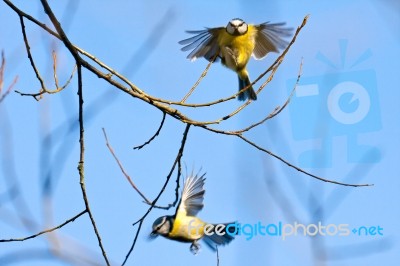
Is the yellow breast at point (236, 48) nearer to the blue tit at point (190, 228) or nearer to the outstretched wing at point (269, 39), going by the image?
the outstretched wing at point (269, 39)

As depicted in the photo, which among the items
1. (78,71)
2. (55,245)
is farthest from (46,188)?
(78,71)

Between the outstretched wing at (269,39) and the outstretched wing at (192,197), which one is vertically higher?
the outstretched wing at (269,39)

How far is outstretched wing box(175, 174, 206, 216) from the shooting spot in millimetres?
2537

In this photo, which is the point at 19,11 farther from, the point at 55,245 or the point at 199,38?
the point at 199,38

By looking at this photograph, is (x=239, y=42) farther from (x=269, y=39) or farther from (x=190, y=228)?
(x=190, y=228)

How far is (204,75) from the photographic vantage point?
2229 mm

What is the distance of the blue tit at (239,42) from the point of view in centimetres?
308

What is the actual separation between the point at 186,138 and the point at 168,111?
11 cm

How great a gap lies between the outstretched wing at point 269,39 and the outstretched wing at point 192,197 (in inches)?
28.7

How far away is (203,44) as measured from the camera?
310 centimetres

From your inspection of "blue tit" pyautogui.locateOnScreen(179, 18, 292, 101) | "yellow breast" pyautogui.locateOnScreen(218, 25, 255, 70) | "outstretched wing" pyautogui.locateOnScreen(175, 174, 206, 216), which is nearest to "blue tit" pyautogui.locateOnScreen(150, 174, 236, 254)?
"outstretched wing" pyautogui.locateOnScreen(175, 174, 206, 216)

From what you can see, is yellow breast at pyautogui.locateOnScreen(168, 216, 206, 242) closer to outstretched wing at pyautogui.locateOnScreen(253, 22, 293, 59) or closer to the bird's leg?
the bird's leg

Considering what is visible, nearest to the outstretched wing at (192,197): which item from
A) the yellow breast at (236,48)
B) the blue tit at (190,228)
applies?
the blue tit at (190,228)

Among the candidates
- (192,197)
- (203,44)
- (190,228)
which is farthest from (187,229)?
(203,44)
